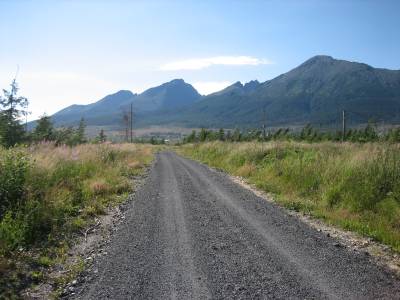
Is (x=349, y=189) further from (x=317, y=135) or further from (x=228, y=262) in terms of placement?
(x=317, y=135)

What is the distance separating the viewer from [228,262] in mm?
7000

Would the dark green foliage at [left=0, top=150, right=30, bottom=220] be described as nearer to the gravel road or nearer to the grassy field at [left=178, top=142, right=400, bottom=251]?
the gravel road

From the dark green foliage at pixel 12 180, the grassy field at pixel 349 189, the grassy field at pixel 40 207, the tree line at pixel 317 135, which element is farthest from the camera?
the tree line at pixel 317 135

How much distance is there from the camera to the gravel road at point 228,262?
5.77 metres

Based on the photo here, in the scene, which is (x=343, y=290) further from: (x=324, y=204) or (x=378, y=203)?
(x=324, y=204)

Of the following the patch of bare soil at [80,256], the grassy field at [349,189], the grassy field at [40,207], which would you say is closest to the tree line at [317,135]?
the grassy field at [349,189]

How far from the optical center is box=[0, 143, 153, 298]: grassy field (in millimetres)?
6801

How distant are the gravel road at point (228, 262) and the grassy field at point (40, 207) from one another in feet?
3.42

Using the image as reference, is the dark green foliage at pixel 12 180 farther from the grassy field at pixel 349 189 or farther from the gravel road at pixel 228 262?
the grassy field at pixel 349 189

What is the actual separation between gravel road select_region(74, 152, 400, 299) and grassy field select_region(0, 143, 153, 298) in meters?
1.04

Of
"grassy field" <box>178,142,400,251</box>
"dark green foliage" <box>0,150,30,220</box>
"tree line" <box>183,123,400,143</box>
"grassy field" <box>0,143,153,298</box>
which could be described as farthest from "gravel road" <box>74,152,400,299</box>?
"tree line" <box>183,123,400,143</box>

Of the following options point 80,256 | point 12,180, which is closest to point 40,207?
point 12,180

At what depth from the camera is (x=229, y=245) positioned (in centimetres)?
804

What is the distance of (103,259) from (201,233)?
2508 mm
